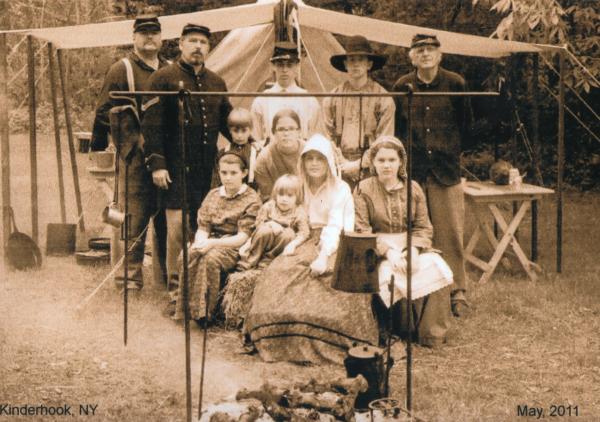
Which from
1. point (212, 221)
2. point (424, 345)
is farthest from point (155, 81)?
point (424, 345)

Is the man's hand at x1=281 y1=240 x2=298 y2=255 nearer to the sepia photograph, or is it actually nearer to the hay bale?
the sepia photograph

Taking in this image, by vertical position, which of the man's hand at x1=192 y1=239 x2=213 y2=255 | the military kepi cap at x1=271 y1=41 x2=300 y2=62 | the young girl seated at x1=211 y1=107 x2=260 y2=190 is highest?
the military kepi cap at x1=271 y1=41 x2=300 y2=62

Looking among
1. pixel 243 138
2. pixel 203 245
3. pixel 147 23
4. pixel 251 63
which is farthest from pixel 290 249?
pixel 251 63

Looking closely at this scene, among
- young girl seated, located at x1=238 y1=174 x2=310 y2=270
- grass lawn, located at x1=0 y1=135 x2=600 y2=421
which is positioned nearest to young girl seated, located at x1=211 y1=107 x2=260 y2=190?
young girl seated, located at x1=238 y1=174 x2=310 y2=270

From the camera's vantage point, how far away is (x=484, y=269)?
6.31 meters

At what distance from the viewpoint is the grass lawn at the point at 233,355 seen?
3979 millimetres

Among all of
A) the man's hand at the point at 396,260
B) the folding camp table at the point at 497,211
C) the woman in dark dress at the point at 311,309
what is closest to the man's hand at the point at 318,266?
the woman in dark dress at the point at 311,309

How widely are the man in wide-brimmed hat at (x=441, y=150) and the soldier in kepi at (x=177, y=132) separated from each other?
1325 millimetres

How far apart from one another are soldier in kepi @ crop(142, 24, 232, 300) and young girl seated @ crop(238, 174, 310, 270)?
0.67 metres

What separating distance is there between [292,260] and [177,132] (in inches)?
53.9

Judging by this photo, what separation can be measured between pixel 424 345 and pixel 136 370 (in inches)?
66.8

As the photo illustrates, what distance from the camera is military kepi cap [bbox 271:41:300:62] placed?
5816 mm

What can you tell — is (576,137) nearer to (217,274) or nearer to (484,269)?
(484,269)

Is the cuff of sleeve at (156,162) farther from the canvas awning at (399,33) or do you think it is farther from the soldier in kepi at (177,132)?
the canvas awning at (399,33)
